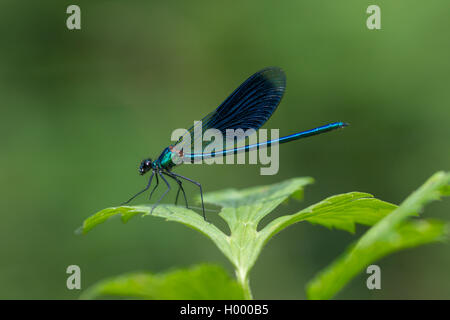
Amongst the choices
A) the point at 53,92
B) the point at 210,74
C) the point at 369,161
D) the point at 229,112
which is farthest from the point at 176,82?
the point at 229,112

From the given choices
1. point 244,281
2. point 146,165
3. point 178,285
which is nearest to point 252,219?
point 244,281

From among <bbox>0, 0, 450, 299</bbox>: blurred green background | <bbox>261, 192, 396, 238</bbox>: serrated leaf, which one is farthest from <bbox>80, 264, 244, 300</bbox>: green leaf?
<bbox>0, 0, 450, 299</bbox>: blurred green background

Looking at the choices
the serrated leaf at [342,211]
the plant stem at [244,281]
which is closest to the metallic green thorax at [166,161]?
the serrated leaf at [342,211]

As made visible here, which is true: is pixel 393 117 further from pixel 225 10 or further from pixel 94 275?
pixel 94 275

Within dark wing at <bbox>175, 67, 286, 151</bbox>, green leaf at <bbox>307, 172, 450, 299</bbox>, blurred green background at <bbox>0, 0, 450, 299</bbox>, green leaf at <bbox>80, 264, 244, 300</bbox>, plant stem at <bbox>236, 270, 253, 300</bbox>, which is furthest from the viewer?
blurred green background at <bbox>0, 0, 450, 299</bbox>

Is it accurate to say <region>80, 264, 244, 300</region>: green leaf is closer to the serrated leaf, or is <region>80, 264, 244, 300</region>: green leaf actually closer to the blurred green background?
the serrated leaf

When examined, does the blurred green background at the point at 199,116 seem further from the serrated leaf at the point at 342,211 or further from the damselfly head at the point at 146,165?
the serrated leaf at the point at 342,211
